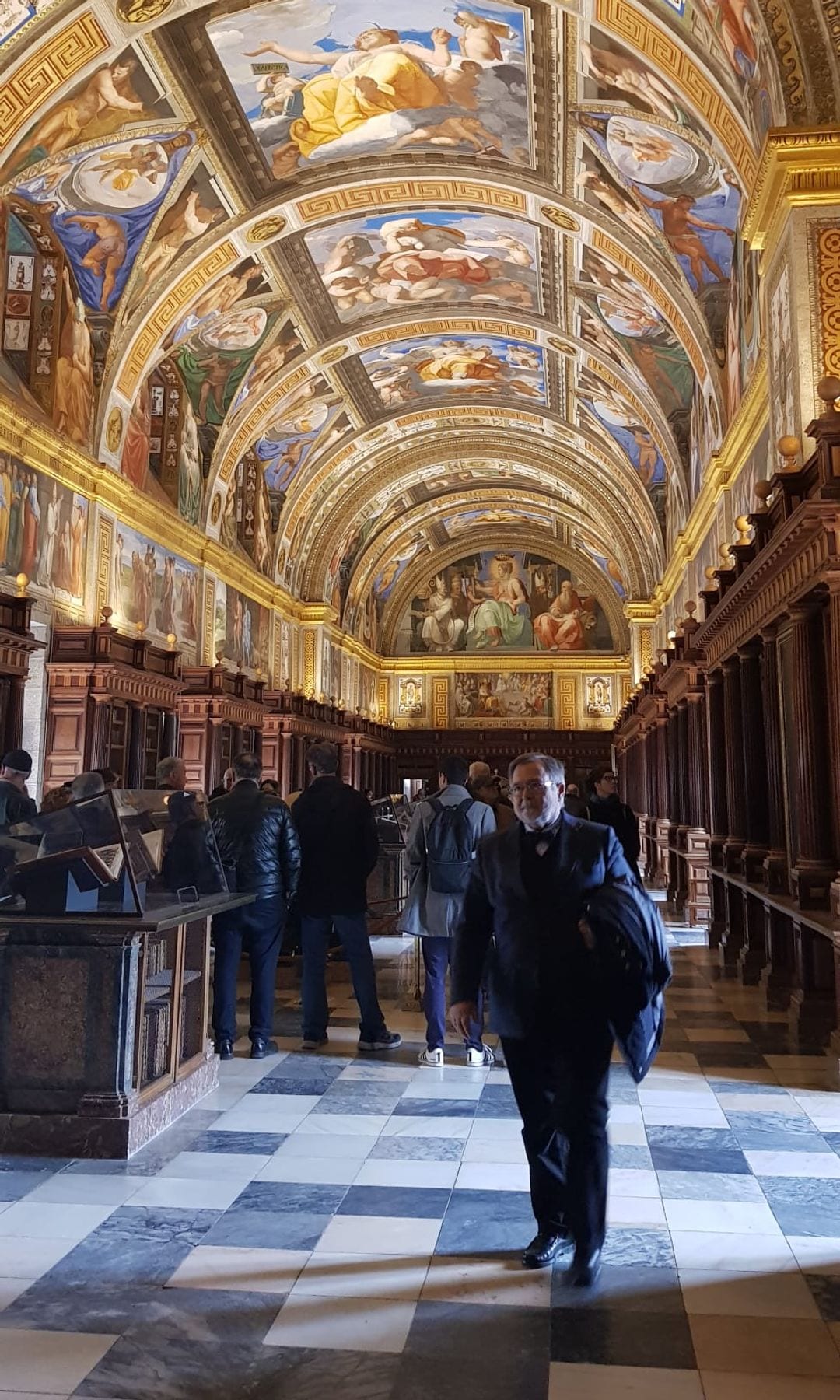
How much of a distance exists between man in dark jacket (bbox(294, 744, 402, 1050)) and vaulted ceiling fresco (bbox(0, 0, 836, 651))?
638 cm

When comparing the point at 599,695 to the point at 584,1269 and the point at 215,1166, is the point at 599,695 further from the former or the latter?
the point at 584,1269

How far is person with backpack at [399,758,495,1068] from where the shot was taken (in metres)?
6.31

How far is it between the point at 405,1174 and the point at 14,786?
440 cm

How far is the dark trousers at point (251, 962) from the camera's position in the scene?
6.47 m

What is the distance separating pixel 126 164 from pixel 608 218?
254 inches

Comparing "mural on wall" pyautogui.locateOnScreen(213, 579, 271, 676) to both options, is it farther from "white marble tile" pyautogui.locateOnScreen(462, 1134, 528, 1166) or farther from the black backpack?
"white marble tile" pyautogui.locateOnScreen(462, 1134, 528, 1166)

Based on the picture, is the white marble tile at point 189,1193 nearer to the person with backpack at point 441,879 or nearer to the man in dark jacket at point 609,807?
the person with backpack at point 441,879

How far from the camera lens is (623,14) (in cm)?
1042

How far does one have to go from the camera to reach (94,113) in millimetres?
12312

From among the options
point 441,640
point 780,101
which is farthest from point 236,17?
point 441,640

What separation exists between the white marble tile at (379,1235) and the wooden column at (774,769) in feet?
17.7

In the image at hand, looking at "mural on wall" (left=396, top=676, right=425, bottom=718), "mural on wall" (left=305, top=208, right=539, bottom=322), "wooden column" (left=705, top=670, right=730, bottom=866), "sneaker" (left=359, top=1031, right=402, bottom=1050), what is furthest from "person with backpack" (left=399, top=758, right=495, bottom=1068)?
"mural on wall" (left=396, top=676, right=425, bottom=718)

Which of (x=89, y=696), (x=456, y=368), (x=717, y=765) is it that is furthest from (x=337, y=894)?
(x=456, y=368)

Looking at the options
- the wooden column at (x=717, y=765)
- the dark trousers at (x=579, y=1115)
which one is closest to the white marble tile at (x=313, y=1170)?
the dark trousers at (x=579, y=1115)
